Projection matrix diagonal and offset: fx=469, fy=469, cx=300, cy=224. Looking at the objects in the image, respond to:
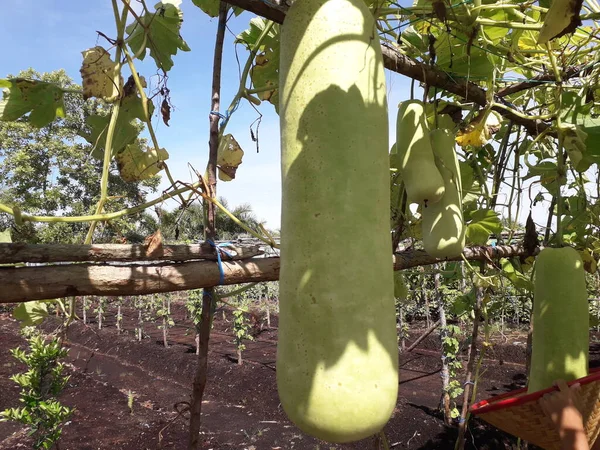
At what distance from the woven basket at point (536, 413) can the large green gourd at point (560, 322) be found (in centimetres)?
6

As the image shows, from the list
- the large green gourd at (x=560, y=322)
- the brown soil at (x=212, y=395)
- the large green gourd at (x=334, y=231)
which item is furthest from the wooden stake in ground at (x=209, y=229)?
the brown soil at (x=212, y=395)

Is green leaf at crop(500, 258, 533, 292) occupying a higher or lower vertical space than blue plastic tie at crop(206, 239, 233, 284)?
lower

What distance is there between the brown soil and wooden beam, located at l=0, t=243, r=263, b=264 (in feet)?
7.80

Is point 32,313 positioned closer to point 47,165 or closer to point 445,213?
point 445,213

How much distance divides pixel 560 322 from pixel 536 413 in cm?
24

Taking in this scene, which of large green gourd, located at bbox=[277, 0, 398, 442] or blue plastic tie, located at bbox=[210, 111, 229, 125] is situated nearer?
large green gourd, located at bbox=[277, 0, 398, 442]

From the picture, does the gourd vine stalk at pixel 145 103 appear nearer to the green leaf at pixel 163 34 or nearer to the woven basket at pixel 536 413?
the green leaf at pixel 163 34

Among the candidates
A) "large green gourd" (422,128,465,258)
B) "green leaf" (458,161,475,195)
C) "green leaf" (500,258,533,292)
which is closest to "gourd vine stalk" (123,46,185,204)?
"large green gourd" (422,128,465,258)

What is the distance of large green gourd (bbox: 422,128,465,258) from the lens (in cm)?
109

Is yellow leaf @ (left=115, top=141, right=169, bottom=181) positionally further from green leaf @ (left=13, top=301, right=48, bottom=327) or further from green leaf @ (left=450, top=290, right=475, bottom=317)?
green leaf @ (left=450, top=290, right=475, bottom=317)

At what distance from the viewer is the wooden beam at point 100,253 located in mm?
753

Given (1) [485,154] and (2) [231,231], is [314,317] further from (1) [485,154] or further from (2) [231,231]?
(2) [231,231]

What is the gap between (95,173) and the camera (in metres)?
18.5

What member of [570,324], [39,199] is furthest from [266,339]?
[39,199]
